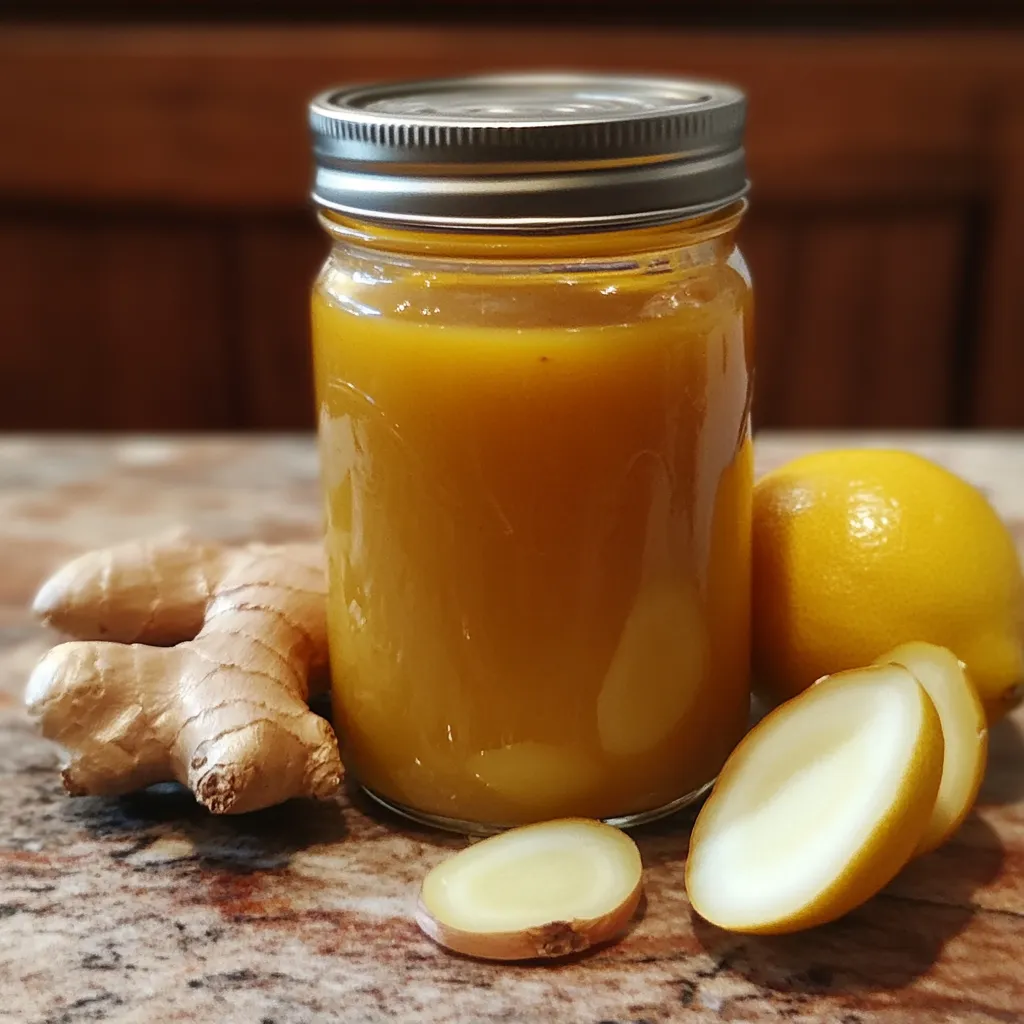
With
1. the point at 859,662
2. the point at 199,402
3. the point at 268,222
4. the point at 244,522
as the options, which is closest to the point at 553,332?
the point at 859,662

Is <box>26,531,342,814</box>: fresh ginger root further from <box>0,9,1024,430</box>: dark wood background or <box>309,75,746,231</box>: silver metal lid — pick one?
<box>0,9,1024,430</box>: dark wood background

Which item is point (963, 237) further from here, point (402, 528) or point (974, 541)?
point (402, 528)

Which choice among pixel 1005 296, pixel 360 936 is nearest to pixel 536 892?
pixel 360 936

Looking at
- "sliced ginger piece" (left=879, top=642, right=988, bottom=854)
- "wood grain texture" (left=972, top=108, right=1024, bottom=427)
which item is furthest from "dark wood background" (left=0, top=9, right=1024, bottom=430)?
"sliced ginger piece" (left=879, top=642, right=988, bottom=854)

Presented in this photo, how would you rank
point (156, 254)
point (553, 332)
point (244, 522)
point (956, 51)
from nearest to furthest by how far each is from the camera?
point (553, 332)
point (244, 522)
point (956, 51)
point (156, 254)

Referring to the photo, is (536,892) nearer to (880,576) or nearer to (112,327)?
(880,576)

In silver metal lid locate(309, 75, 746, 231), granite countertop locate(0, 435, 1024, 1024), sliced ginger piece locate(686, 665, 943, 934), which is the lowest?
granite countertop locate(0, 435, 1024, 1024)
